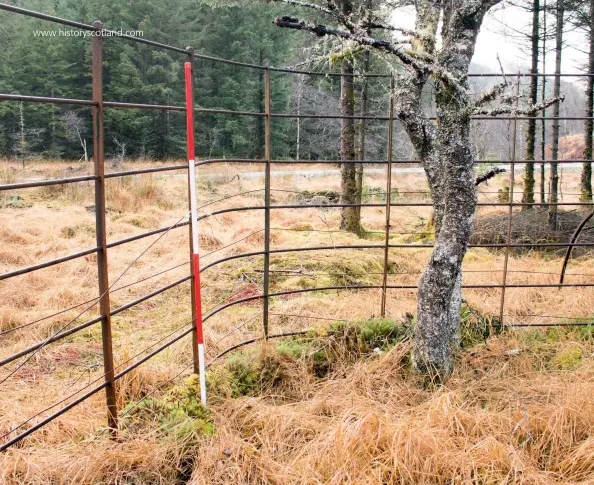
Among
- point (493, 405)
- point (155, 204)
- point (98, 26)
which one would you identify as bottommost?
point (493, 405)

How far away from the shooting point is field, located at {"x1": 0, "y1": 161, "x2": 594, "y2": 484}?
2.95 m

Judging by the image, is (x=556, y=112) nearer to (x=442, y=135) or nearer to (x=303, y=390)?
(x=442, y=135)

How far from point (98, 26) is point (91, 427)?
219cm

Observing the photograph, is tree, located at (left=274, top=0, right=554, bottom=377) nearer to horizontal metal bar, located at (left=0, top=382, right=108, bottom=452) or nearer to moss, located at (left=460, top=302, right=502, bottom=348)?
moss, located at (left=460, top=302, right=502, bottom=348)

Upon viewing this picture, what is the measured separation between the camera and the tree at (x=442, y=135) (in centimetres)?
369

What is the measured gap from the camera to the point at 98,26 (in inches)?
109

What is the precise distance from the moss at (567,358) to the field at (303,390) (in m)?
0.01

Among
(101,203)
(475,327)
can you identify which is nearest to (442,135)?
(475,327)

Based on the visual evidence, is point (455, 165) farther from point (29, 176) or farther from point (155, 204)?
point (29, 176)

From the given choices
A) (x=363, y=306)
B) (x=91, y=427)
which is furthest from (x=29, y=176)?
(x=91, y=427)

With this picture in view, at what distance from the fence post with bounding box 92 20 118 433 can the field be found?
0.28m

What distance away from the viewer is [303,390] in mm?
3980

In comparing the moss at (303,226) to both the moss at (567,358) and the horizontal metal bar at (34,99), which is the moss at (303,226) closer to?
the moss at (567,358)

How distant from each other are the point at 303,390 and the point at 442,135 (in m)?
2.04
